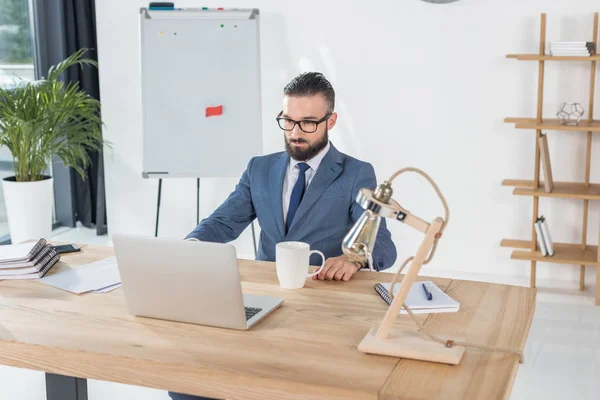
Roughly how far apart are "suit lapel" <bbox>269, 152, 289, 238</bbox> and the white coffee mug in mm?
513

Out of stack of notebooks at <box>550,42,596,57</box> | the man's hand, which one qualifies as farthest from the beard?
stack of notebooks at <box>550,42,596,57</box>

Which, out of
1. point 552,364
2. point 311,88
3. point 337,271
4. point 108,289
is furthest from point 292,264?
point 552,364

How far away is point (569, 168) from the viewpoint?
4461mm

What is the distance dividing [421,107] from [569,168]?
2.89 feet

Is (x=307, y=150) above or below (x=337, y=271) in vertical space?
above

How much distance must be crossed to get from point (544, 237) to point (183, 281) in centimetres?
294

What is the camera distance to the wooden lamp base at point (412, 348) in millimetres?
1589

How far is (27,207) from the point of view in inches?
187

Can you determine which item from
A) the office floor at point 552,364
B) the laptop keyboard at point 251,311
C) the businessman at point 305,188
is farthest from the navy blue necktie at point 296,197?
the office floor at point 552,364

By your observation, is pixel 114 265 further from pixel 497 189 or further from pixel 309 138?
pixel 497 189

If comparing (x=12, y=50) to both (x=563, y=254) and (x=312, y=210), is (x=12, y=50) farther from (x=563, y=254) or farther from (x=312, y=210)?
(x=563, y=254)

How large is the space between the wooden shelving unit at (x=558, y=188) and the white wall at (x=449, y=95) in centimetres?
9

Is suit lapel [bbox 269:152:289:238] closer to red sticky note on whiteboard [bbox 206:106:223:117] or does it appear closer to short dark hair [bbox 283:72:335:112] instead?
short dark hair [bbox 283:72:335:112]

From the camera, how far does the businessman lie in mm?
2566
